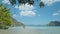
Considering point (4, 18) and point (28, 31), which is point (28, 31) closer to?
point (28, 31)

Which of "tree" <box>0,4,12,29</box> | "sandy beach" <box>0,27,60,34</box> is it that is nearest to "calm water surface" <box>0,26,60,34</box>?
"sandy beach" <box>0,27,60,34</box>

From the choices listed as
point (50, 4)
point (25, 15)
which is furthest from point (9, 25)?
point (50, 4)

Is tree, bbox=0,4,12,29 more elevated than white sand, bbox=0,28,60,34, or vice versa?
tree, bbox=0,4,12,29

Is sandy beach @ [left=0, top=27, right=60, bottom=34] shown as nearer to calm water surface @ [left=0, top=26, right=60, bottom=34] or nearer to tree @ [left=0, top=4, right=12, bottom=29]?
calm water surface @ [left=0, top=26, right=60, bottom=34]

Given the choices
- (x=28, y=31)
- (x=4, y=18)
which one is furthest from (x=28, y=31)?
(x=4, y=18)

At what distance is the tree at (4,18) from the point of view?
3181 mm

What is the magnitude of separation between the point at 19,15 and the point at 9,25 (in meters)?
0.28

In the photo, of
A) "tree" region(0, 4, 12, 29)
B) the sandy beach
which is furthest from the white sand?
"tree" region(0, 4, 12, 29)

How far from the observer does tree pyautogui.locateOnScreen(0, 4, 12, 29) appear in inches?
125

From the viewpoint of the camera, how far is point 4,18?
10.7 ft

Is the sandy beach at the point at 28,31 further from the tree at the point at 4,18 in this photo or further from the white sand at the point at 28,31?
the tree at the point at 4,18

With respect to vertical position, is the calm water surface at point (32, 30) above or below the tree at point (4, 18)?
below

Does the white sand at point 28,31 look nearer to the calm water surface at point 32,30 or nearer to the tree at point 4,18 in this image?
the calm water surface at point 32,30

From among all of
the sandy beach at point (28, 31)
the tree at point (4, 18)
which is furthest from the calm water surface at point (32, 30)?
the tree at point (4, 18)
